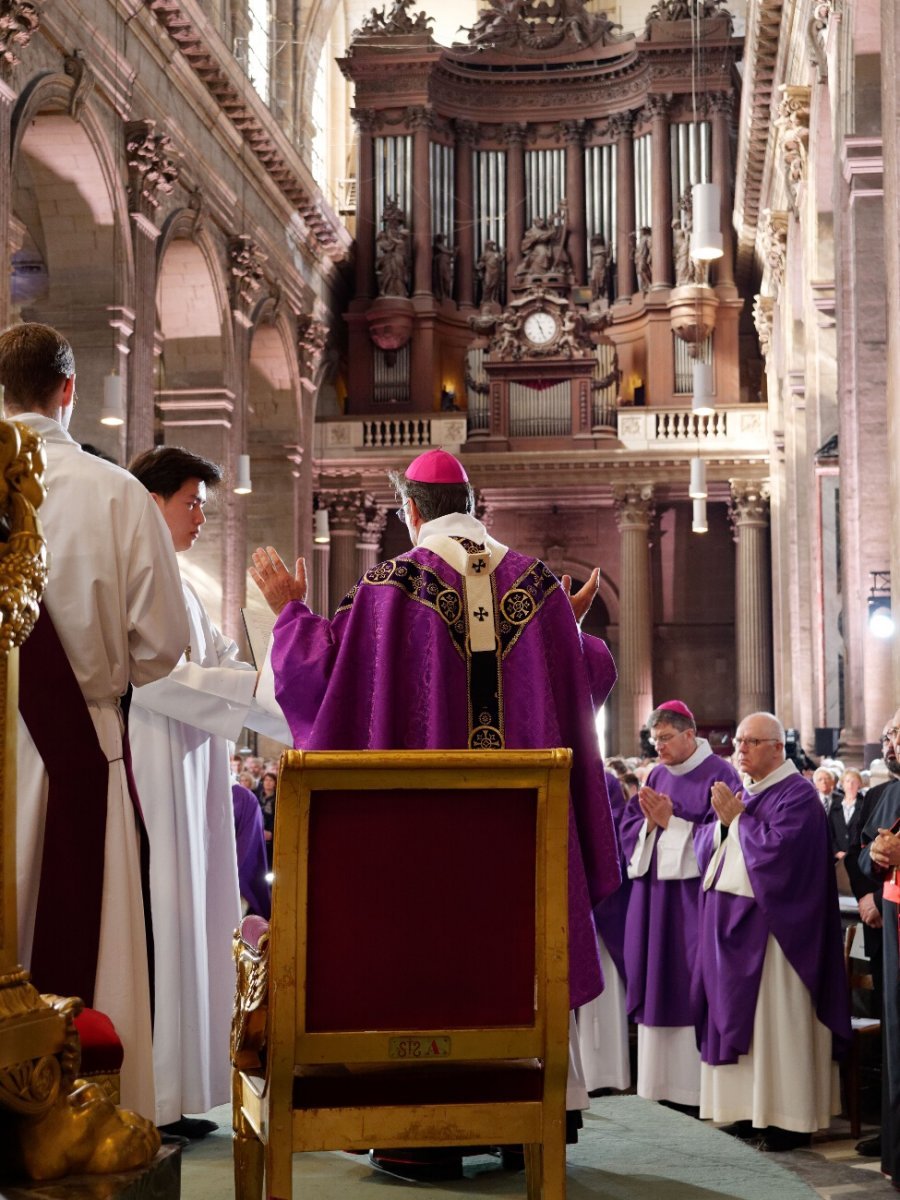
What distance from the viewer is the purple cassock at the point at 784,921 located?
6.09 meters

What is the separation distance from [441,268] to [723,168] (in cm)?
491

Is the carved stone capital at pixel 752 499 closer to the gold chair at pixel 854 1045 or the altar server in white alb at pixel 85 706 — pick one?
the gold chair at pixel 854 1045

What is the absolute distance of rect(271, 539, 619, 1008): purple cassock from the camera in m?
3.81

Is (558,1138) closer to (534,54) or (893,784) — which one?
(893,784)

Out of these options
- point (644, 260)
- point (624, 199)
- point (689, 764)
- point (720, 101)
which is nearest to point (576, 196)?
point (624, 199)

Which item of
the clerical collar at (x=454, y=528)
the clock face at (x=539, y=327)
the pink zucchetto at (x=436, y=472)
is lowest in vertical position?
the clerical collar at (x=454, y=528)

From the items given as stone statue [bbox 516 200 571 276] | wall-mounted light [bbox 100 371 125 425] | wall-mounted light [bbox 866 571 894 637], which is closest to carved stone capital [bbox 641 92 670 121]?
Result: stone statue [bbox 516 200 571 276]

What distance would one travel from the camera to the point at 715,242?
14.5 m

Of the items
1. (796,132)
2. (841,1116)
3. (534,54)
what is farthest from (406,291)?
(841,1116)

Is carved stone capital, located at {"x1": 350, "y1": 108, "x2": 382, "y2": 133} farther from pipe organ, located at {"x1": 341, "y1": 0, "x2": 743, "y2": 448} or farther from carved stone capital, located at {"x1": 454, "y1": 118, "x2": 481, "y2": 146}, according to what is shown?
carved stone capital, located at {"x1": 454, "y1": 118, "x2": 481, "y2": 146}

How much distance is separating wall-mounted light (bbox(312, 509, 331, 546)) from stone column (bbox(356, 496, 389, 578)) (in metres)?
0.77

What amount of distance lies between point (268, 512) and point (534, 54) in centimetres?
998

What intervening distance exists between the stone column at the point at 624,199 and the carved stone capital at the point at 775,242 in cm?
427

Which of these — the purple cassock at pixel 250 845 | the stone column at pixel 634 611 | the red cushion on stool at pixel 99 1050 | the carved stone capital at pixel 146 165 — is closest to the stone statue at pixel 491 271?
the stone column at pixel 634 611
